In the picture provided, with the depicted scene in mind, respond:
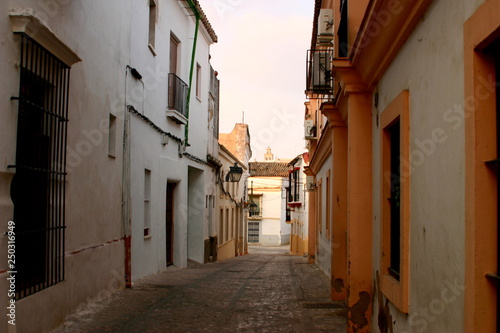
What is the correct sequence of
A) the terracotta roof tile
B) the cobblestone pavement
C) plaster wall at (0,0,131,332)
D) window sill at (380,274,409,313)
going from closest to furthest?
window sill at (380,274,409,313) < plaster wall at (0,0,131,332) < the cobblestone pavement < the terracotta roof tile

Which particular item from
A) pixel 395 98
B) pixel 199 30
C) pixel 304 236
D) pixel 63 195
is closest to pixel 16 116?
pixel 63 195

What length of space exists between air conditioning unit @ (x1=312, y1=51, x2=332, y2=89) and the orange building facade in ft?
10.9

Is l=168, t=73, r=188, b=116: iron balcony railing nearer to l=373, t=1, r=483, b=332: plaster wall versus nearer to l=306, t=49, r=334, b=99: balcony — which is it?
l=306, t=49, r=334, b=99: balcony

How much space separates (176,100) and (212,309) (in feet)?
23.1

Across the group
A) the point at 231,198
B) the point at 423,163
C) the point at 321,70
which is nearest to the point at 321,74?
the point at 321,70

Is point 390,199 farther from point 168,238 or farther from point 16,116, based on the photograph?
point 168,238

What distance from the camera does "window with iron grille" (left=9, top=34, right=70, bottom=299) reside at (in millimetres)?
5414

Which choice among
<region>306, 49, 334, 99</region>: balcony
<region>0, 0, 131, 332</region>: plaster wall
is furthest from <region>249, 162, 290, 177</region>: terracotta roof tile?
<region>0, 0, 131, 332</region>: plaster wall

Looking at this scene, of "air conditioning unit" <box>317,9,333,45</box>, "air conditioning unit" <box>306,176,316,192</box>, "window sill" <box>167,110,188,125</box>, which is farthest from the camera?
"air conditioning unit" <box>306,176,316,192</box>

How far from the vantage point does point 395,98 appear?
17.1 feet

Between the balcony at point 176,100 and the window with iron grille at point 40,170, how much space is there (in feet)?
22.7

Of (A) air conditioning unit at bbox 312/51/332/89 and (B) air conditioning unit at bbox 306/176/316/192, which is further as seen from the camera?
(B) air conditioning unit at bbox 306/176/316/192

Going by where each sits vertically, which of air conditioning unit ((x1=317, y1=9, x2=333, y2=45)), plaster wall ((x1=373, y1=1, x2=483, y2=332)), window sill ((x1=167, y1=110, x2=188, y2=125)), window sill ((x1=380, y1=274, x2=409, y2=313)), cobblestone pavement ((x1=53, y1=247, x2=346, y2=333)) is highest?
air conditioning unit ((x1=317, y1=9, x2=333, y2=45))

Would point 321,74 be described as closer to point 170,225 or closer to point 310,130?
point 170,225
